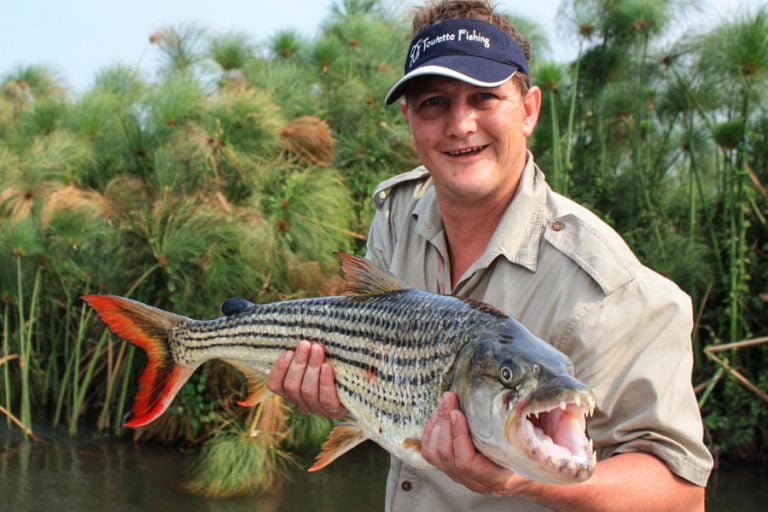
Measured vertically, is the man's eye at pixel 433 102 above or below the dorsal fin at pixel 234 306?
above

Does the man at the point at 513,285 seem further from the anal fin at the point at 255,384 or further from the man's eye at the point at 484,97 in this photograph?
the anal fin at the point at 255,384

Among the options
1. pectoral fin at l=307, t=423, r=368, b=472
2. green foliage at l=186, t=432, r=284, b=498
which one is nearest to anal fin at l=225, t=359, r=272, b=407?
pectoral fin at l=307, t=423, r=368, b=472

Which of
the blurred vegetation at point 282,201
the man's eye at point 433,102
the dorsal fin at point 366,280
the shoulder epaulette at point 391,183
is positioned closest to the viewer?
the dorsal fin at point 366,280

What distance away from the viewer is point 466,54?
2.69 meters

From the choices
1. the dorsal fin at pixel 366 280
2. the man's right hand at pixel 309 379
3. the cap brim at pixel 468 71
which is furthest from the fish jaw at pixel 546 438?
the cap brim at pixel 468 71

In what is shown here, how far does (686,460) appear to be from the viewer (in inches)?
91.4

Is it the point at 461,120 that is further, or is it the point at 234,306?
the point at 234,306

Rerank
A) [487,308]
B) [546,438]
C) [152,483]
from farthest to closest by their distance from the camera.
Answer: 1. [152,483]
2. [487,308]
3. [546,438]

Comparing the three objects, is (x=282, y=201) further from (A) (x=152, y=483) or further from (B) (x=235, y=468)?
(A) (x=152, y=483)

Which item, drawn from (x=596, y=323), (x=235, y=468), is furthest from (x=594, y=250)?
(x=235, y=468)

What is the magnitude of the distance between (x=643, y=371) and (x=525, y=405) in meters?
0.56

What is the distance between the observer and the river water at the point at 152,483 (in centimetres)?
634

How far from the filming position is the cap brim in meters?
2.64

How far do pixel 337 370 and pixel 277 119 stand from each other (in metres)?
5.28
